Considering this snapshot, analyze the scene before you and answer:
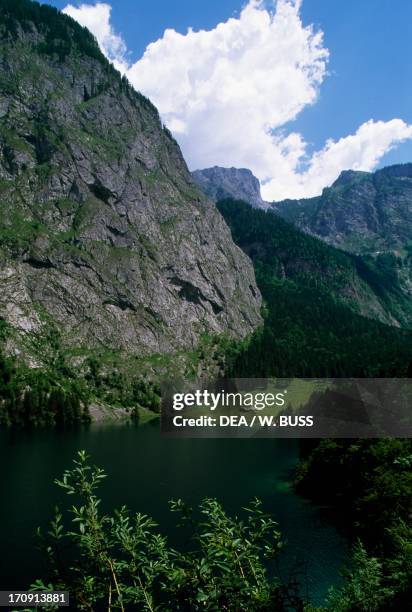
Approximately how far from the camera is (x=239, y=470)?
94688 millimetres

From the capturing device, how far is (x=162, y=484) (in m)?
80.7

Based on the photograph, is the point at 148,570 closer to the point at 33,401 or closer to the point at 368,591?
the point at 368,591

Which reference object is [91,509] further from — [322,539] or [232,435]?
[232,435]

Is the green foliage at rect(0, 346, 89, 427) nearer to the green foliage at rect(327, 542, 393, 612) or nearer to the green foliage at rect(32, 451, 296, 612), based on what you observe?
the green foliage at rect(327, 542, 393, 612)

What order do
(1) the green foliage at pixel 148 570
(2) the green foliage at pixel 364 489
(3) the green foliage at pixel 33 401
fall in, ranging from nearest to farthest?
(1) the green foliage at pixel 148 570, (2) the green foliage at pixel 364 489, (3) the green foliage at pixel 33 401

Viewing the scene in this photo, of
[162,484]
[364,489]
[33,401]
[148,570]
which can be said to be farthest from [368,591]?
[33,401]

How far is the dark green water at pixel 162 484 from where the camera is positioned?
47775mm

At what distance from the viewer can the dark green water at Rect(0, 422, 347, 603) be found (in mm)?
47775

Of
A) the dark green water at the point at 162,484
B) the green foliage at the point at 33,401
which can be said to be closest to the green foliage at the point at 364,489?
the dark green water at the point at 162,484

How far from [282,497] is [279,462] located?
32.5 m

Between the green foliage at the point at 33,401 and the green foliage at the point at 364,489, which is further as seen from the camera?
the green foliage at the point at 33,401

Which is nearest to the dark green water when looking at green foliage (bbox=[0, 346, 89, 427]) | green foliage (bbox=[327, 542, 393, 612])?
green foliage (bbox=[327, 542, 393, 612])

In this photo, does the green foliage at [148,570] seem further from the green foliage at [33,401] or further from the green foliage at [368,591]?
the green foliage at [33,401]

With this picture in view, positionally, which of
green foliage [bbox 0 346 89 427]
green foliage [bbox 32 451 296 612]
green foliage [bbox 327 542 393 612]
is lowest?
green foliage [bbox 327 542 393 612]
